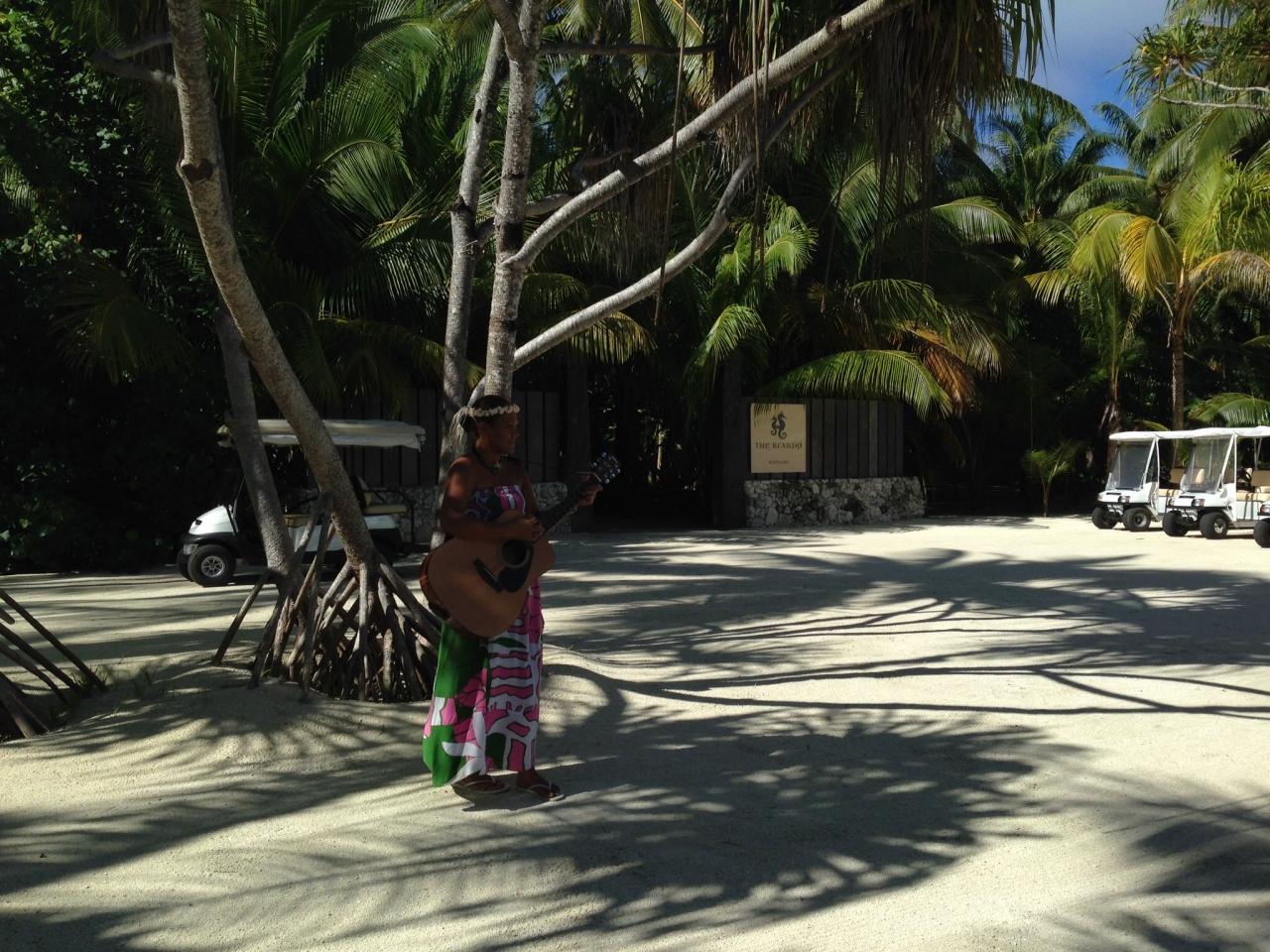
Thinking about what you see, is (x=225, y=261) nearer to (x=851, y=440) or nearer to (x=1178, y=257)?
(x=851, y=440)

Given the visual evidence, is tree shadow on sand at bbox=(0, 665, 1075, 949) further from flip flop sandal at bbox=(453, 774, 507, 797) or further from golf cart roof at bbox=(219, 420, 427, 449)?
golf cart roof at bbox=(219, 420, 427, 449)

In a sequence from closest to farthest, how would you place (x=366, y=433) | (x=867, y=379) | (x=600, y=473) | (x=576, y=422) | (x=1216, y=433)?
(x=600, y=473) < (x=366, y=433) < (x=1216, y=433) < (x=576, y=422) < (x=867, y=379)

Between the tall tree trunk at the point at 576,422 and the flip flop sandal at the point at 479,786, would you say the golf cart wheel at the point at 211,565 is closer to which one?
the tall tree trunk at the point at 576,422

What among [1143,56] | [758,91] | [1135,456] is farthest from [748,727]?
[1135,456]

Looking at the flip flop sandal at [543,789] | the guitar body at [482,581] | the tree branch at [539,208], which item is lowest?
the flip flop sandal at [543,789]

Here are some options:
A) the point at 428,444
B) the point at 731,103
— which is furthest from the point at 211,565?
the point at 731,103

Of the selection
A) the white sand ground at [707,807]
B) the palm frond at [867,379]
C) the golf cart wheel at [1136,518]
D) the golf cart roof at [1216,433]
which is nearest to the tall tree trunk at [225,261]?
the white sand ground at [707,807]

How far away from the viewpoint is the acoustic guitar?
15.7 ft

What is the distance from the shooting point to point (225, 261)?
564 centimetres

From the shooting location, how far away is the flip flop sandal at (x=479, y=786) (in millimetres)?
4914

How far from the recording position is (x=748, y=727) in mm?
6250

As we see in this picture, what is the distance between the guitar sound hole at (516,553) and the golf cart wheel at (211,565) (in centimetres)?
851

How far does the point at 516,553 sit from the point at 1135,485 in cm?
1737

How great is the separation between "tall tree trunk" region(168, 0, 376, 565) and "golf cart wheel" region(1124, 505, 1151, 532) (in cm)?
1612
